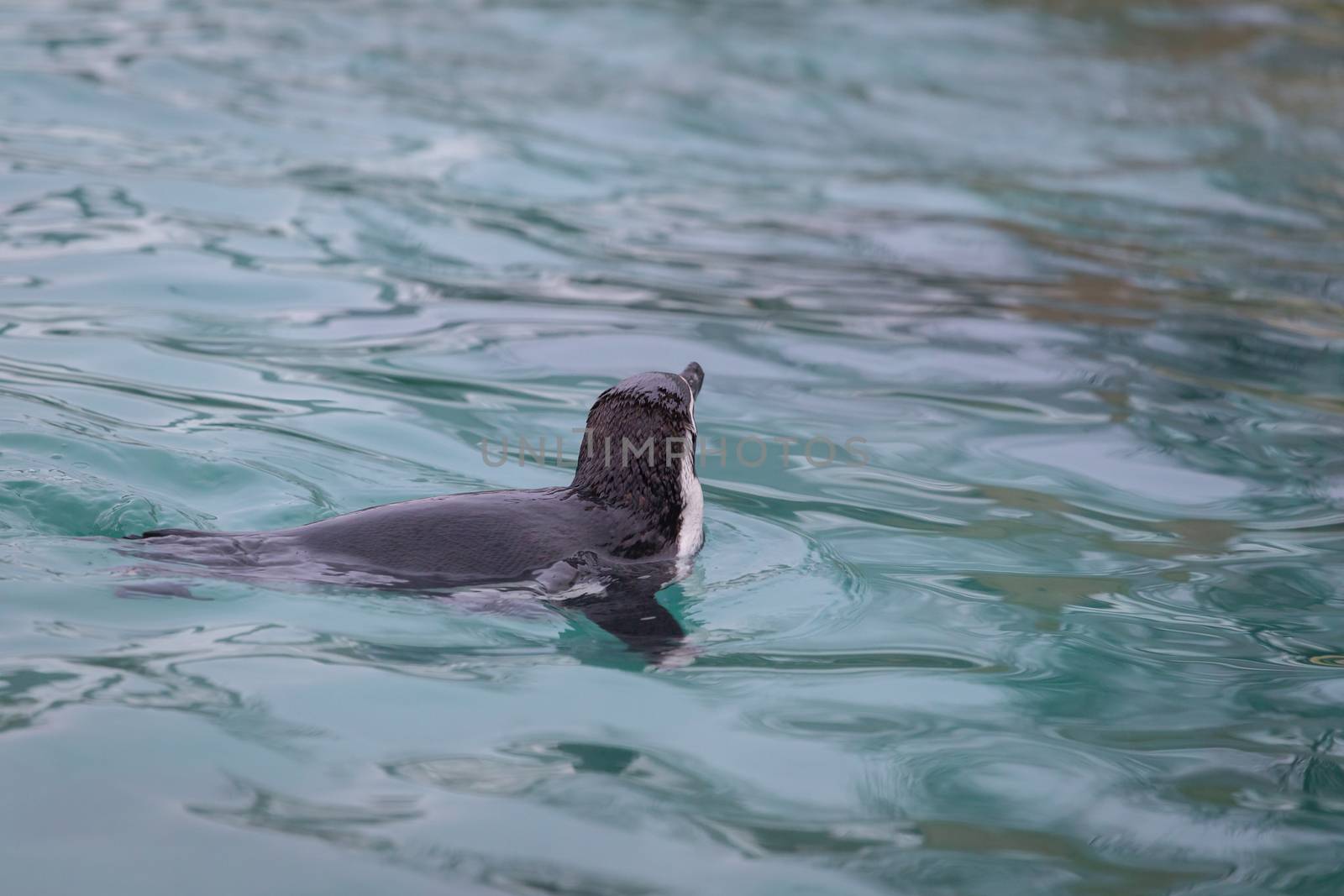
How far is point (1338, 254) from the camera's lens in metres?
12.2

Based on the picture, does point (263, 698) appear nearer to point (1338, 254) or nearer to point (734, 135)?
point (1338, 254)

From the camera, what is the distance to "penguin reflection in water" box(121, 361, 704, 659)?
185 inches

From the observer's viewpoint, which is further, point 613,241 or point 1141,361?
point 613,241

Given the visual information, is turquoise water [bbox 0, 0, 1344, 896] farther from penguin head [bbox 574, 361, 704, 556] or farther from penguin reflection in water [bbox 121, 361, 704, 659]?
penguin head [bbox 574, 361, 704, 556]

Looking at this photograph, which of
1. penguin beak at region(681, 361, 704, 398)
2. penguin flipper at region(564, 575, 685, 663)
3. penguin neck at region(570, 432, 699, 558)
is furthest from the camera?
penguin beak at region(681, 361, 704, 398)

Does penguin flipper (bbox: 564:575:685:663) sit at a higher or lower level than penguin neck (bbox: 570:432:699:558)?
lower

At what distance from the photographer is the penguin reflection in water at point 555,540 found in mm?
4691

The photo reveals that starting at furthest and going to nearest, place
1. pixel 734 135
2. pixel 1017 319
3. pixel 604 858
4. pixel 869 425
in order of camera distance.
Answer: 1. pixel 734 135
2. pixel 1017 319
3. pixel 869 425
4. pixel 604 858

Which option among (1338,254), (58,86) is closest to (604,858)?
(1338,254)

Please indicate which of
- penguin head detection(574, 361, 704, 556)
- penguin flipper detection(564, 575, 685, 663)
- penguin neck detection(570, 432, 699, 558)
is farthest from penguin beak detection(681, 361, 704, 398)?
penguin flipper detection(564, 575, 685, 663)

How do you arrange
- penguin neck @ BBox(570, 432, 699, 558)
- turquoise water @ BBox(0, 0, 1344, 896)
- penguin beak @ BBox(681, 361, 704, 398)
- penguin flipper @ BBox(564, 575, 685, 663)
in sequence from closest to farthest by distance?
turquoise water @ BBox(0, 0, 1344, 896) < penguin flipper @ BBox(564, 575, 685, 663) < penguin neck @ BBox(570, 432, 699, 558) < penguin beak @ BBox(681, 361, 704, 398)

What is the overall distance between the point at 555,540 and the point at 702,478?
187 centimetres

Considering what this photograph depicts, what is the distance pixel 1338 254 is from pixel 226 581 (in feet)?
34.1

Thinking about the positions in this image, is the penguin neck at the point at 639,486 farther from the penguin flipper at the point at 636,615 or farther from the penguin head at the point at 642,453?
the penguin flipper at the point at 636,615
